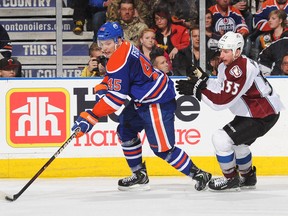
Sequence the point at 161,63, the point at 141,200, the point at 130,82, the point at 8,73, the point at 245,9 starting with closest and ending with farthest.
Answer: the point at 141,200
the point at 130,82
the point at 8,73
the point at 161,63
the point at 245,9

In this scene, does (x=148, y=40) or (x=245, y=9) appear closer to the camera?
(x=148, y=40)

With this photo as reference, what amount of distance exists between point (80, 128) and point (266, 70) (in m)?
2.30

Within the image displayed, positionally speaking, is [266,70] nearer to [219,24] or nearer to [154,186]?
[219,24]

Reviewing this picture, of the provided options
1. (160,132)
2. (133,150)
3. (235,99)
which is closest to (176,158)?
(160,132)

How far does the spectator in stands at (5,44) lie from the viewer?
7867 mm

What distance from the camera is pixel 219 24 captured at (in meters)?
8.00

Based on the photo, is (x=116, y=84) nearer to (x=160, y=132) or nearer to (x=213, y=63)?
(x=160, y=132)

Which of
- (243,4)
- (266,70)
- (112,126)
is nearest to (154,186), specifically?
(112,126)

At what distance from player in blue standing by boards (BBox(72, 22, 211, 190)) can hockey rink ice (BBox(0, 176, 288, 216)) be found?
0.99ft

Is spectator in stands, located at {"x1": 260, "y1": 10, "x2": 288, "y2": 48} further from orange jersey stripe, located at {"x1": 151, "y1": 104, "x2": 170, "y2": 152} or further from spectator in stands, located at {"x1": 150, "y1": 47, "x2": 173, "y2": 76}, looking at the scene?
orange jersey stripe, located at {"x1": 151, "y1": 104, "x2": 170, "y2": 152}

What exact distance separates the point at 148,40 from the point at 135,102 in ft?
5.51

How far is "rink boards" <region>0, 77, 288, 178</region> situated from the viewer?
7.29 m

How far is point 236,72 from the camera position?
587cm

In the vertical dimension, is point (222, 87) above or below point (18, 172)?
above
